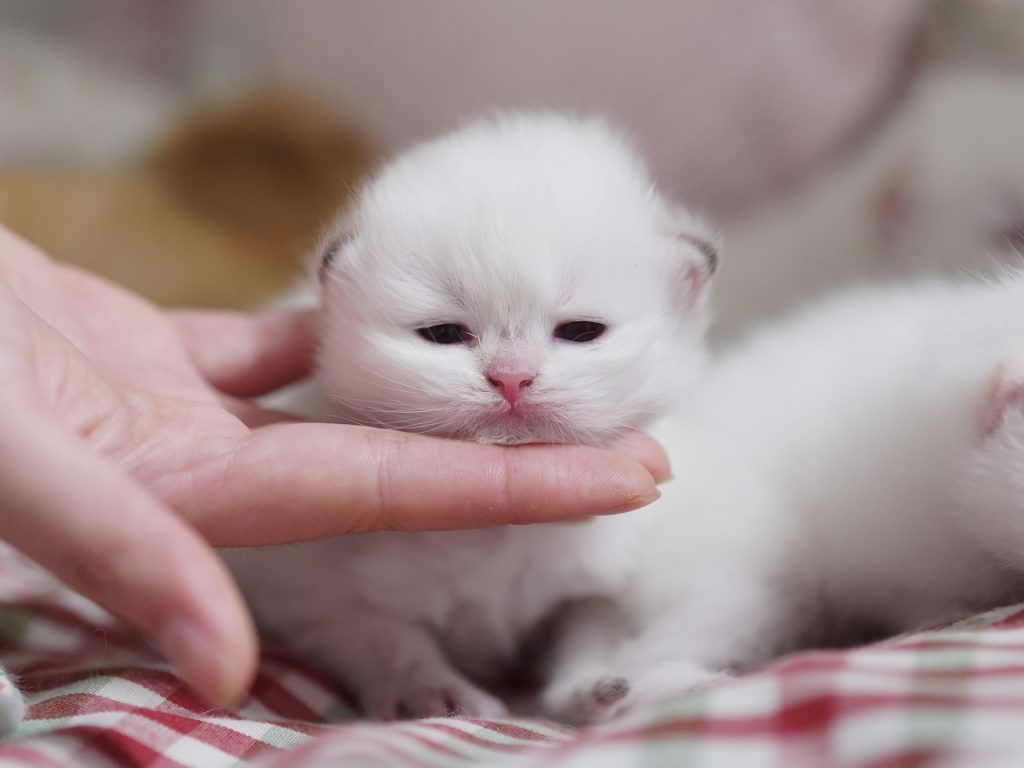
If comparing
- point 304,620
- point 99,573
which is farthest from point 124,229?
point 99,573

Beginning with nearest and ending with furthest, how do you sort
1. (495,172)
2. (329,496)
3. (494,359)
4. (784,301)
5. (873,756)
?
(873,756)
(329,496)
(494,359)
(495,172)
(784,301)

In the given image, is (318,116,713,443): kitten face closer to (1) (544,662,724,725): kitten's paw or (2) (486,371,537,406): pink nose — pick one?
(2) (486,371,537,406): pink nose

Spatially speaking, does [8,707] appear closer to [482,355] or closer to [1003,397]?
[482,355]

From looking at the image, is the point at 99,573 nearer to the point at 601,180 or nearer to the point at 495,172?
the point at 495,172

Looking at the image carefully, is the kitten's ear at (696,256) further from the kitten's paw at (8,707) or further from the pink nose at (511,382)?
the kitten's paw at (8,707)

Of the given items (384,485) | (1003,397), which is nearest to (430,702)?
(384,485)

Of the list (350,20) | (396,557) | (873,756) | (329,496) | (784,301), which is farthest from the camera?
(350,20)

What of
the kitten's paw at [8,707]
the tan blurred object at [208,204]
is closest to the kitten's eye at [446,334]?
the kitten's paw at [8,707]

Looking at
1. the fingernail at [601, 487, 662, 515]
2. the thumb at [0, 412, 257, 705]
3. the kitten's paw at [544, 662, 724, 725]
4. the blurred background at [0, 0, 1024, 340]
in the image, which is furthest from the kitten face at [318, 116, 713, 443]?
the blurred background at [0, 0, 1024, 340]
